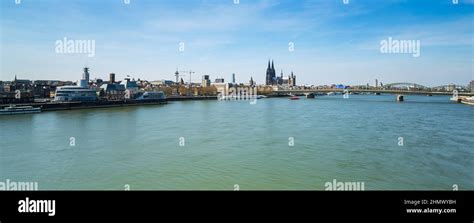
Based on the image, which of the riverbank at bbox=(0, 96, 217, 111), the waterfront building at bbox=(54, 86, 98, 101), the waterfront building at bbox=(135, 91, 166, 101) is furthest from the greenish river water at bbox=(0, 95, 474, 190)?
the waterfront building at bbox=(135, 91, 166, 101)

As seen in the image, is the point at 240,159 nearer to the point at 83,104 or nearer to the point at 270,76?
the point at 83,104

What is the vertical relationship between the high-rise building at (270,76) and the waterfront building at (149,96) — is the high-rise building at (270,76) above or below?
above

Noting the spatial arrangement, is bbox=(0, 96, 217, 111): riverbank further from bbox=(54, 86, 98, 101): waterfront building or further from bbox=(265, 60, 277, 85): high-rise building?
bbox=(265, 60, 277, 85): high-rise building

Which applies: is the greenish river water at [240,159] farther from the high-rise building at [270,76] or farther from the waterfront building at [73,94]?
the high-rise building at [270,76]

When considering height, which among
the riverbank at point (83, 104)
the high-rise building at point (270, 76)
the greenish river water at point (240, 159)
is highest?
the high-rise building at point (270, 76)

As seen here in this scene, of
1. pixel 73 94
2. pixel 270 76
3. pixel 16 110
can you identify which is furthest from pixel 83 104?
pixel 270 76

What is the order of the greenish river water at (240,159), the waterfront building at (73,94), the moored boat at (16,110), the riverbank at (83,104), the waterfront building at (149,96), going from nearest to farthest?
the greenish river water at (240,159) < the moored boat at (16,110) < the riverbank at (83,104) < the waterfront building at (73,94) < the waterfront building at (149,96)

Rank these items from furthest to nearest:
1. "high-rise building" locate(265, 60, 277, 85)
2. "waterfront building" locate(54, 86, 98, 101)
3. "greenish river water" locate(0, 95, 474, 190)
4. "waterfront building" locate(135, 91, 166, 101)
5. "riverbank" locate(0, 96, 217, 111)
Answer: "high-rise building" locate(265, 60, 277, 85) → "waterfront building" locate(135, 91, 166, 101) → "waterfront building" locate(54, 86, 98, 101) → "riverbank" locate(0, 96, 217, 111) → "greenish river water" locate(0, 95, 474, 190)

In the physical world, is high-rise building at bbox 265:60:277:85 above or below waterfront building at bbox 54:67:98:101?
above

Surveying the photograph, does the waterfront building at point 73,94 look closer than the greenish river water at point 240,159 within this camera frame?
No

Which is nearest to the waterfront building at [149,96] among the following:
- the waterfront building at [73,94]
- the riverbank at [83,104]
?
the riverbank at [83,104]

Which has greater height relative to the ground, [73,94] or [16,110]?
[73,94]
